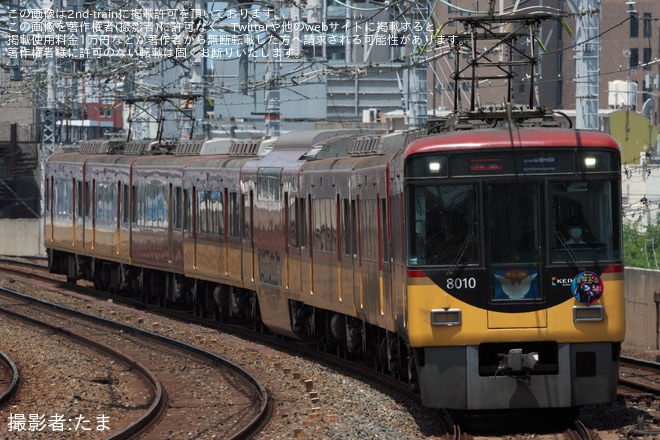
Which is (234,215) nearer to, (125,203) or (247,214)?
(247,214)

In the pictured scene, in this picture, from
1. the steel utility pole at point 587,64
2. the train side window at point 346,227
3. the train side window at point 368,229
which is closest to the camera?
the train side window at point 368,229

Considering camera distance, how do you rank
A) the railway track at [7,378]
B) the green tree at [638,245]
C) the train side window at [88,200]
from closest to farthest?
the railway track at [7,378], the train side window at [88,200], the green tree at [638,245]

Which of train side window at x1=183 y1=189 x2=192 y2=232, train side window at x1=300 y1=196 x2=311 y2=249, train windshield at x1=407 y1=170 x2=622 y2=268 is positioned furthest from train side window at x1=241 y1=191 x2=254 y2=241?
train windshield at x1=407 y1=170 x2=622 y2=268

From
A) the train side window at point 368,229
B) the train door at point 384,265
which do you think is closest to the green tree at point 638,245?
the train side window at point 368,229

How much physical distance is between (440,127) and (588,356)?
2524mm

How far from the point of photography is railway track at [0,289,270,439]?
44.0 ft

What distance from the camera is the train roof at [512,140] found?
→ 1240 cm

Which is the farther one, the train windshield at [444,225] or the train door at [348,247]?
the train door at [348,247]

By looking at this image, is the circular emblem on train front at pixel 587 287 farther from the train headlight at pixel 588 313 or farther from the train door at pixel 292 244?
the train door at pixel 292 244

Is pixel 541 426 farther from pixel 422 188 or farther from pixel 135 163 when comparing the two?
pixel 135 163

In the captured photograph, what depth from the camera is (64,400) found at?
15.0 metres

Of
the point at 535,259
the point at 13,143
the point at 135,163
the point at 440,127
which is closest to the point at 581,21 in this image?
the point at 440,127

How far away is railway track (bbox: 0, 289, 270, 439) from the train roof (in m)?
2.94

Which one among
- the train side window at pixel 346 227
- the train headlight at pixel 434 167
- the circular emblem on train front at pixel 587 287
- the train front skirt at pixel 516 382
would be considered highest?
the train headlight at pixel 434 167
